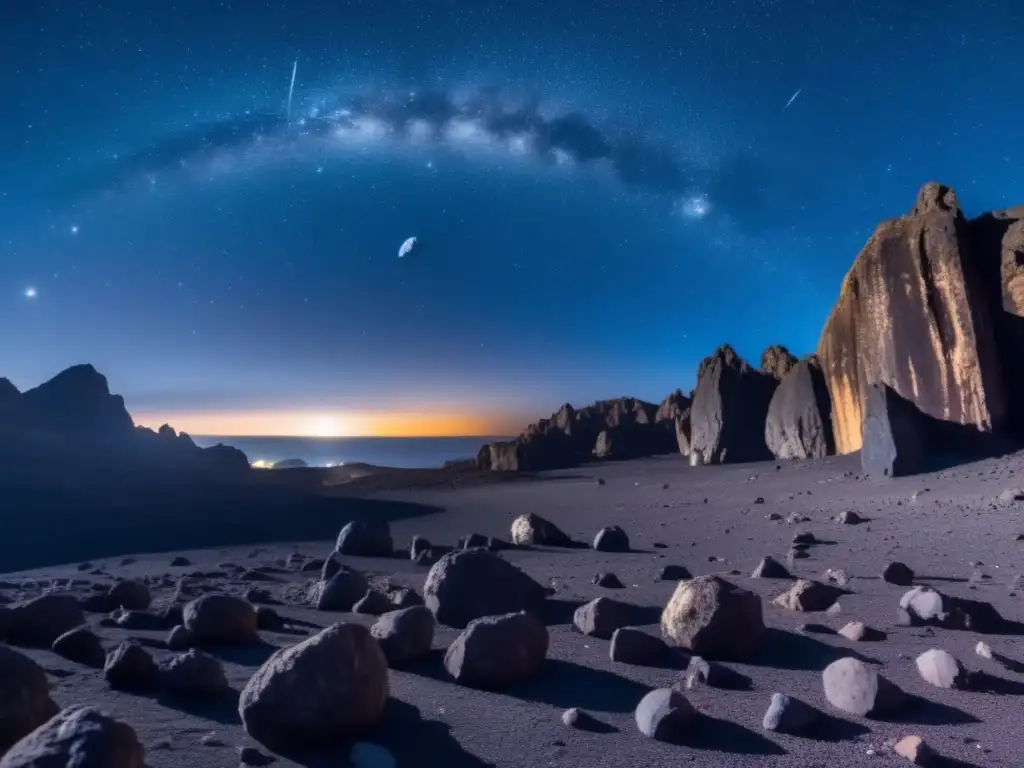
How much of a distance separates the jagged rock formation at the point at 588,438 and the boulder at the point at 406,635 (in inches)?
1177

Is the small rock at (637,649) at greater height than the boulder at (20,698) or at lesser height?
lesser

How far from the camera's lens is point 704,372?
95.7 ft

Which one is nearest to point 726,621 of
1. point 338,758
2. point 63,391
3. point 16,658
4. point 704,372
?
point 338,758

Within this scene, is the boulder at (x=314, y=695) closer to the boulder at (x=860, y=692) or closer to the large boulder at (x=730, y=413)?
the boulder at (x=860, y=692)

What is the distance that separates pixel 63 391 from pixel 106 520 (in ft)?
115

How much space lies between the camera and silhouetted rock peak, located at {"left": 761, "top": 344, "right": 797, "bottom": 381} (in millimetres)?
28453

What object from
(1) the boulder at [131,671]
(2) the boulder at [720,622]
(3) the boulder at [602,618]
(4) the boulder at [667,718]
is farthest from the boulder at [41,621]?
(2) the boulder at [720,622]

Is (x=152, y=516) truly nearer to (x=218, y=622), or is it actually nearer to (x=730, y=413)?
(x=218, y=622)

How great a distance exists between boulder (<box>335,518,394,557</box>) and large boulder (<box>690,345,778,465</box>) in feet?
58.6

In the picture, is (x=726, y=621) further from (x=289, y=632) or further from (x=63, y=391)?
(x=63, y=391)

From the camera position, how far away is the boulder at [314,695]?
11.3 feet

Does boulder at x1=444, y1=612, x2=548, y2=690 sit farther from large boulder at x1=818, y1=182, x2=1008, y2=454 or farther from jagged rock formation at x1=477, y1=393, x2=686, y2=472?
jagged rock formation at x1=477, y1=393, x2=686, y2=472

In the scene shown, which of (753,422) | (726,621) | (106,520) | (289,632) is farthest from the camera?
(753,422)

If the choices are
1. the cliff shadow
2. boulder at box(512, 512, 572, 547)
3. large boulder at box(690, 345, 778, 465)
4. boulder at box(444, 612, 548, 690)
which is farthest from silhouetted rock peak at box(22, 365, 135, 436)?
boulder at box(444, 612, 548, 690)
